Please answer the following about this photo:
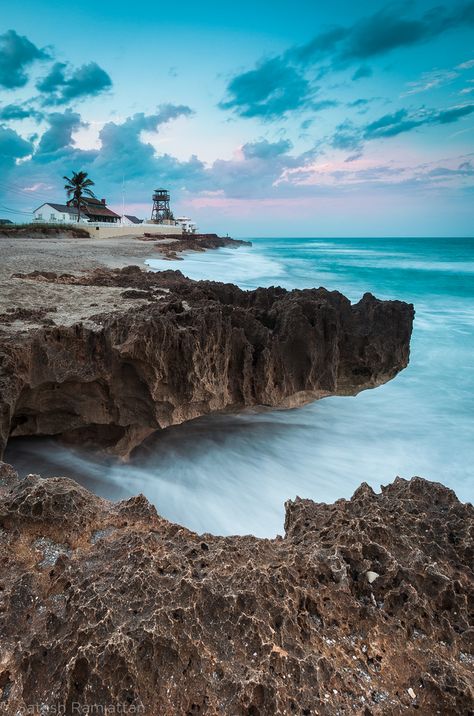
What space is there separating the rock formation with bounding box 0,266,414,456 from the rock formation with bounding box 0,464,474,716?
232 centimetres

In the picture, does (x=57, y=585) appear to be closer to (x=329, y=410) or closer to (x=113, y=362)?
(x=113, y=362)

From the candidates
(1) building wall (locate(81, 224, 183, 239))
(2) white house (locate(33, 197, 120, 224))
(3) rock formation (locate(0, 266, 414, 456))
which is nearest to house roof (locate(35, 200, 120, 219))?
(2) white house (locate(33, 197, 120, 224))

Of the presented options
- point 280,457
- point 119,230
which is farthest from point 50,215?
point 280,457

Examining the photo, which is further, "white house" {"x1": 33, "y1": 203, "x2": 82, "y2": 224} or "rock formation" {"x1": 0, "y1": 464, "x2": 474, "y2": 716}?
"white house" {"x1": 33, "y1": 203, "x2": 82, "y2": 224}

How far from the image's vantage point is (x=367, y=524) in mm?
2445

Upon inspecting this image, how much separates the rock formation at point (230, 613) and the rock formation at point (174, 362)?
232cm

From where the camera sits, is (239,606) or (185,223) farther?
(185,223)

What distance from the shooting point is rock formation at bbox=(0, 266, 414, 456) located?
4.79 metres

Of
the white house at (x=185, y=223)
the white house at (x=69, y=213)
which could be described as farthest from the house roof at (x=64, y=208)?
the white house at (x=185, y=223)

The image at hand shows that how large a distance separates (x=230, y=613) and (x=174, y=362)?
346cm

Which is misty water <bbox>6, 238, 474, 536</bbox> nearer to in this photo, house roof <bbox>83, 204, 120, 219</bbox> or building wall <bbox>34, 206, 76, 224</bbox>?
building wall <bbox>34, 206, 76, 224</bbox>

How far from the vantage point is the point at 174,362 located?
508cm

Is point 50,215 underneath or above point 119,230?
above

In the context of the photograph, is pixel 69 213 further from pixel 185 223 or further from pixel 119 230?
pixel 185 223
